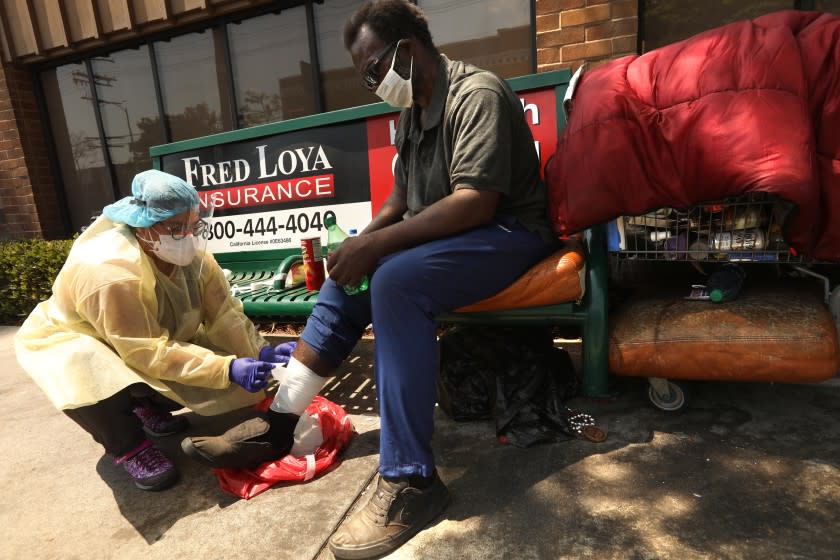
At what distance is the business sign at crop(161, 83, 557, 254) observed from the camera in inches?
116

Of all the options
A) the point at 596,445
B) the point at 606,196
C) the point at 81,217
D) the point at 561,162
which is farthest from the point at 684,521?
the point at 81,217

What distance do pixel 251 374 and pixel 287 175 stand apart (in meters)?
1.71

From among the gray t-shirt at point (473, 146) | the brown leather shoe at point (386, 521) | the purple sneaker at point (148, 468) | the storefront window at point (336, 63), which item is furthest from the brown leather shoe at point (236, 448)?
the storefront window at point (336, 63)

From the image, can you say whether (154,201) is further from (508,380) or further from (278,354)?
(508,380)

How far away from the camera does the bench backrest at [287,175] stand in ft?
9.70

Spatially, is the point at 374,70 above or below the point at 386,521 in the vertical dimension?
above

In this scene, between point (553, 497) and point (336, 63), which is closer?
point (553, 497)

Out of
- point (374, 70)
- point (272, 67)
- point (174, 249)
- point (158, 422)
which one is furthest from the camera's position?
point (272, 67)

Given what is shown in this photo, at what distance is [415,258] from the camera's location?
5.31 ft

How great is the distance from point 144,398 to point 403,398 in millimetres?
1504

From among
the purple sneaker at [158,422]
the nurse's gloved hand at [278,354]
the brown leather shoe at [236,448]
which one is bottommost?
the purple sneaker at [158,422]

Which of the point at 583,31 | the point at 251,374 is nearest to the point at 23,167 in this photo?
the point at 251,374

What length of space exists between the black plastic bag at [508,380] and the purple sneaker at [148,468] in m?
1.12

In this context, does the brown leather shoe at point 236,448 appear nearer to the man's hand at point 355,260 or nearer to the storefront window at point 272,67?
the man's hand at point 355,260
